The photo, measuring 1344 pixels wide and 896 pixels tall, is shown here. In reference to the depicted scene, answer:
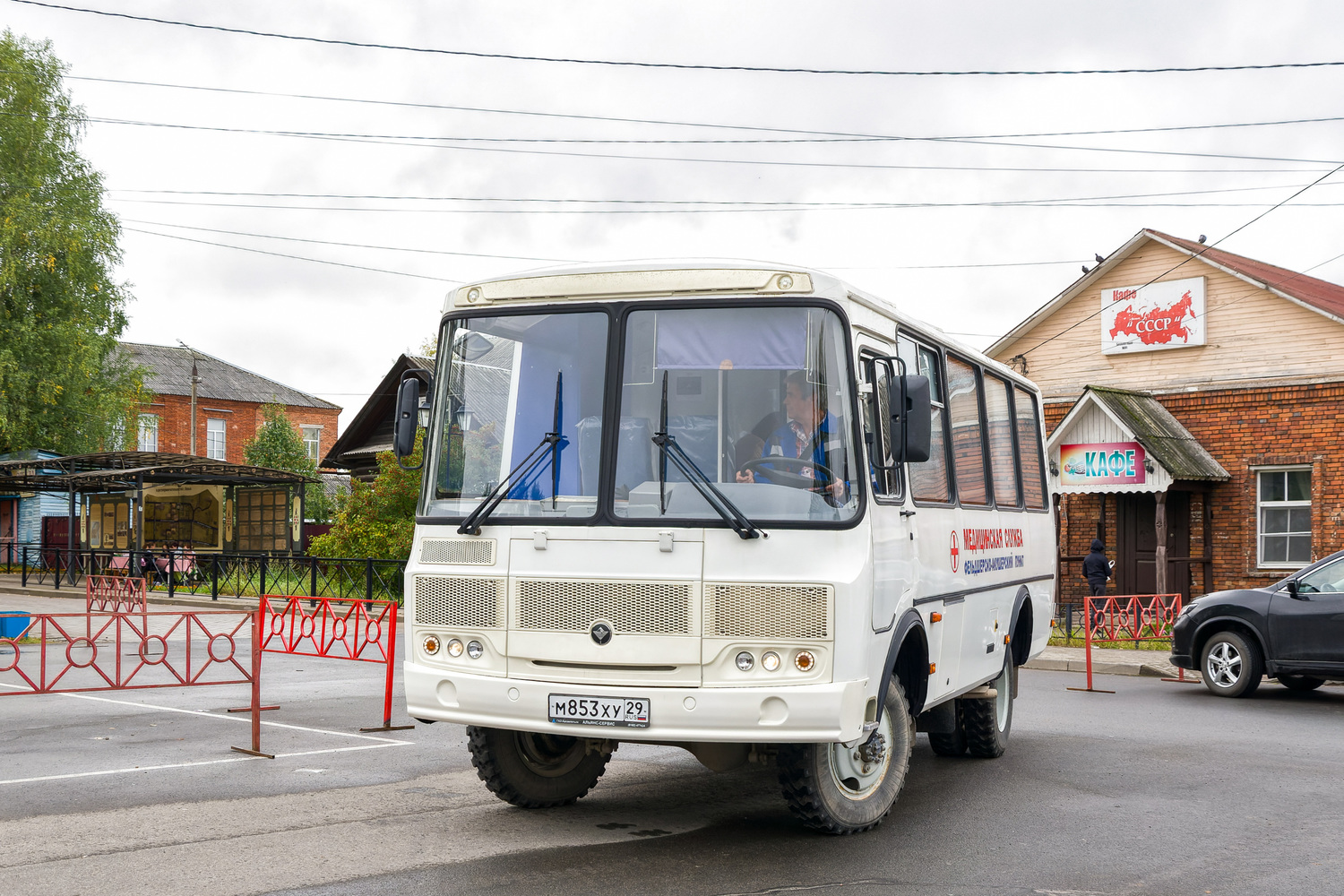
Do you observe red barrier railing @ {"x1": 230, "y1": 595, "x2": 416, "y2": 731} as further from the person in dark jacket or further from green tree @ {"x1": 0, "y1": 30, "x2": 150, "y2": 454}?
green tree @ {"x1": 0, "y1": 30, "x2": 150, "y2": 454}

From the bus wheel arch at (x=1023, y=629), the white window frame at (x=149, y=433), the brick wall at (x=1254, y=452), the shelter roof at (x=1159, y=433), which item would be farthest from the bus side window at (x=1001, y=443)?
the white window frame at (x=149, y=433)

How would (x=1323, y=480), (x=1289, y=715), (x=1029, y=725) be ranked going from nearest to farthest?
(x=1029, y=725)
(x=1289, y=715)
(x=1323, y=480)

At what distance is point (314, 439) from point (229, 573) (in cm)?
4027

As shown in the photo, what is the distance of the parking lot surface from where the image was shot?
5.93m

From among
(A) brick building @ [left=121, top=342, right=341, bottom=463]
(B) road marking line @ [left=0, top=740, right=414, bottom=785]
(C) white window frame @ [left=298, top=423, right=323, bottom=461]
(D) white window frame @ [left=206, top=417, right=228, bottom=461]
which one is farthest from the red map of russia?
(C) white window frame @ [left=298, top=423, right=323, bottom=461]

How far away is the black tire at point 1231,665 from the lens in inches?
538

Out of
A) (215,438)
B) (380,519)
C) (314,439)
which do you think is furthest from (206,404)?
(380,519)

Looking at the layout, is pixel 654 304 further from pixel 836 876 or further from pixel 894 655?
pixel 836 876

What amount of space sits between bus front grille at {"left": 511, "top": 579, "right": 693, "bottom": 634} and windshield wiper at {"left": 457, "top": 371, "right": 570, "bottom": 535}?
1.29 feet

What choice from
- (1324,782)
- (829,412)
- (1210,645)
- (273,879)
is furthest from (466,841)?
(1210,645)

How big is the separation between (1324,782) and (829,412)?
4.83 m

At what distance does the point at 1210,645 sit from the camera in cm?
1403

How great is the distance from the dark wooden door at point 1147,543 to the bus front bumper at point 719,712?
19.7m

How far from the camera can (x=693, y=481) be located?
6.27m
